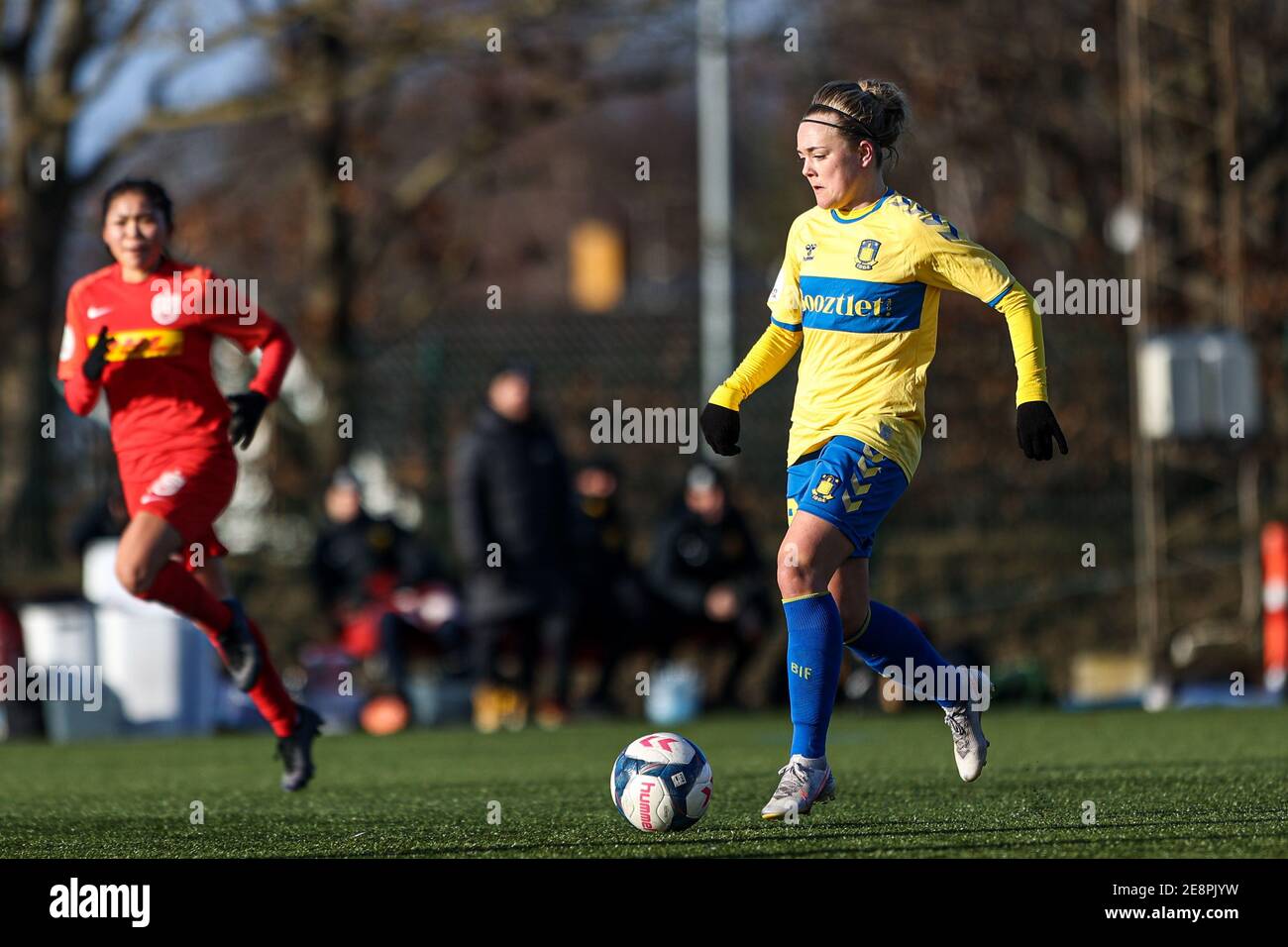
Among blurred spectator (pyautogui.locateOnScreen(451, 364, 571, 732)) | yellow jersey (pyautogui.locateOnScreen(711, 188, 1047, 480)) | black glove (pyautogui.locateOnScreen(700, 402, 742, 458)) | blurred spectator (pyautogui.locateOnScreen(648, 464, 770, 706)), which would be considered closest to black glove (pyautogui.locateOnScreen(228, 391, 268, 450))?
black glove (pyautogui.locateOnScreen(700, 402, 742, 458))

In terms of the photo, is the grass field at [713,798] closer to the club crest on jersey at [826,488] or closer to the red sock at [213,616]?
the red sock at [213,616]

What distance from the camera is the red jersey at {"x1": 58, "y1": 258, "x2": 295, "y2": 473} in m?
7.53

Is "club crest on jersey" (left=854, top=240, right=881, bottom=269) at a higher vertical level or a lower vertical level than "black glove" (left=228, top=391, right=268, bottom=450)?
higher

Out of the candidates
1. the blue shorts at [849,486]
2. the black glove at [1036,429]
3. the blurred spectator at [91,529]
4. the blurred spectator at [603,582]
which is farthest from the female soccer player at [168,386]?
the blurred spectator at [91,529]

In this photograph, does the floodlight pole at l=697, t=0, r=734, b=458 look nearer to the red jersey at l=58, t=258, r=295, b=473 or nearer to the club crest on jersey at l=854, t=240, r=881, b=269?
the red jersey at l=58, t=258, r=295, b=473

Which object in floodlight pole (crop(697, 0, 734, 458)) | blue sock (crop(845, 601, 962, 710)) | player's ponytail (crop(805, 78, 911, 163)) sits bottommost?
blue sock (crop(845, 601, 962, 710))

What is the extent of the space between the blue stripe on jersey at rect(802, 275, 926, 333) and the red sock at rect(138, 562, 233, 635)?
248 centimetres

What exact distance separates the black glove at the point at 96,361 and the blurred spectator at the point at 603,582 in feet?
A: 22.1

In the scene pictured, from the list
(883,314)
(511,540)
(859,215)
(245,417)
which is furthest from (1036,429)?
(511,540)

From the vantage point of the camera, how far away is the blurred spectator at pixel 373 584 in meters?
14.1

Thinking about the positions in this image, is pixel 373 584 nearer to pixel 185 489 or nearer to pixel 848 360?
pixel 185 489

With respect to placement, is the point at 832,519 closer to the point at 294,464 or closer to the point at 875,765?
the point at 875,765

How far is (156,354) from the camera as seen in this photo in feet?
24.7
